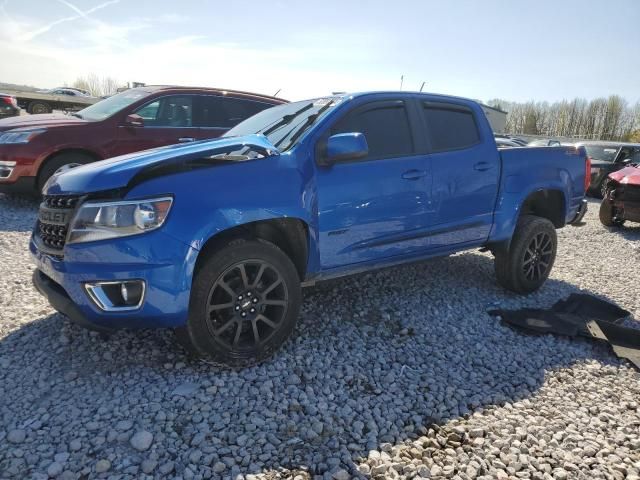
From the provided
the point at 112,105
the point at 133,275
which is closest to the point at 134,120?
the point at 112,105

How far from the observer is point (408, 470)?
7.26 ft

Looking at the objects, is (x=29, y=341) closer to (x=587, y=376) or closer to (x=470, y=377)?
(x=470, y=377)

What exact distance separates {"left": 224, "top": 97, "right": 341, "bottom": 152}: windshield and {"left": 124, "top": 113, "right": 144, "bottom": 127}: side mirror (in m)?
2.98

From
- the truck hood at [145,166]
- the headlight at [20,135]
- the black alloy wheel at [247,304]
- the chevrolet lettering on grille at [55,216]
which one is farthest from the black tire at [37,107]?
the black alloy wheel at [247,304]

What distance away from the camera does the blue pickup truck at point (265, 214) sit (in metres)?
2.63

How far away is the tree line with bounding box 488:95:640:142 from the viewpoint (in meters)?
58.4

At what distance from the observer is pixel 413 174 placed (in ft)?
12.1

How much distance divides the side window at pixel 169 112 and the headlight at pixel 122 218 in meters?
4.71

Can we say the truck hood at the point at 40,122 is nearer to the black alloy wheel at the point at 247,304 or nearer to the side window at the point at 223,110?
the side window at the point at 223,110

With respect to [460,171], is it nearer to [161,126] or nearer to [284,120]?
[284,120]

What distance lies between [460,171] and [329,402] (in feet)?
7.62

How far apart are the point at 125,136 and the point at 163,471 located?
18.4 feet

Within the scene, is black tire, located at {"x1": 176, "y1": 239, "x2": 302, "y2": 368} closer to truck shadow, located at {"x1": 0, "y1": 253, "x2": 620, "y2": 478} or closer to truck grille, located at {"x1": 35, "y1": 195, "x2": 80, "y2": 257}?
truck shadow, located at {"x1": 0, "y1": 253, "x2": 620, "y2": 478}

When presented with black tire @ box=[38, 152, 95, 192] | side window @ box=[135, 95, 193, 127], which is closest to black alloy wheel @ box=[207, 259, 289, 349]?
black tire @ box=[38, 152, 95, 192]
